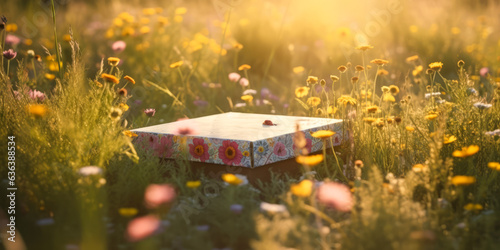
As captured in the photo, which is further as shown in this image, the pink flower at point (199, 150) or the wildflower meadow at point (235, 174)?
the pink flower at point (199, 150)

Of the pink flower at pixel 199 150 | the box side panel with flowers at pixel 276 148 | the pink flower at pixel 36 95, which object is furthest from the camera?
the pink flower at pixel 36 95

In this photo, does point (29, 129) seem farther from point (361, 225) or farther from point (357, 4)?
point (357, 4)

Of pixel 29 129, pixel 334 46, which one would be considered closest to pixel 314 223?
pixel 29 129

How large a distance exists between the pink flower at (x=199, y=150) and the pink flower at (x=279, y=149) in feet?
1.20

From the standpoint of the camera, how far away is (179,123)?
3.62 meters

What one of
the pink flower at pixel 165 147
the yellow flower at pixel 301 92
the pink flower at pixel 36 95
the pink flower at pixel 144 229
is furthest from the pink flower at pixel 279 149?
the pink flower at pixel 36 95

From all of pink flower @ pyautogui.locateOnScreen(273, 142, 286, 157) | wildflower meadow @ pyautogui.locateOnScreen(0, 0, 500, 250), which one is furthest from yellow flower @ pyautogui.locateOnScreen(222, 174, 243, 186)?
pink flower @ pyautogui.locateOnScreen(273, 142, 286, 157)

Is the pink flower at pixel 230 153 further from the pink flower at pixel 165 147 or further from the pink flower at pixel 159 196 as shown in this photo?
the pink flower at pixel 159 196

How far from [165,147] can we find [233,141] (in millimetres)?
431

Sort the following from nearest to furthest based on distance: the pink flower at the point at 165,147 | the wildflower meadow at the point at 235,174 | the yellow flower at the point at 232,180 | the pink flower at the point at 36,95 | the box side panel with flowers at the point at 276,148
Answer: the wildflower meadow at the point at 235,174, the yellow flower at the point at 232,180, the box side panel with flowers at the point at 276,148, the pink flower at the point at 165,147, the pink flower at the point at 36,95

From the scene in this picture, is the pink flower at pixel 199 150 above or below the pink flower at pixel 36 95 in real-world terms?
below

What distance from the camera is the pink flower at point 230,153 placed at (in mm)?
2998

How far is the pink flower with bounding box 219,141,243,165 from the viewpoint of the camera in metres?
3.00

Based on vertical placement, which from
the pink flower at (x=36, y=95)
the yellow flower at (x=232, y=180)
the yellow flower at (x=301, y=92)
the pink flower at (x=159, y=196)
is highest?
the pink flower at (x=36, y=95)
